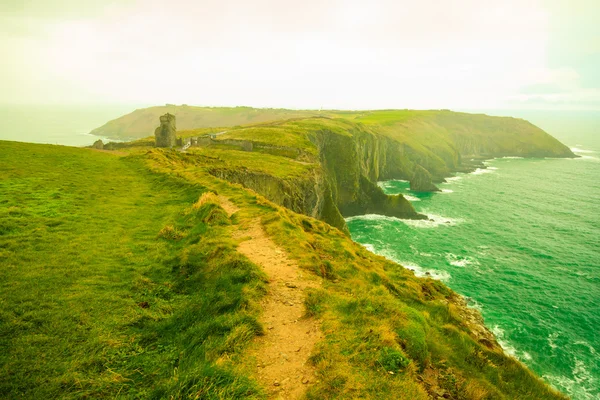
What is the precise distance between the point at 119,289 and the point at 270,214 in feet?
33.9

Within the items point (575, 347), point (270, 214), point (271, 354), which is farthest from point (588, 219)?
point (271, 354)

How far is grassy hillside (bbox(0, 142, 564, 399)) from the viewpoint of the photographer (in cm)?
696

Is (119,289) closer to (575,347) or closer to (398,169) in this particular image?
(575,347)

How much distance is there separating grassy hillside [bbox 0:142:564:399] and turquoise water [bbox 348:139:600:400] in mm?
17699

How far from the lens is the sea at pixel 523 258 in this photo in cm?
2877

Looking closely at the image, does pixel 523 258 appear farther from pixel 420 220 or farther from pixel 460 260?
pixel 420 220

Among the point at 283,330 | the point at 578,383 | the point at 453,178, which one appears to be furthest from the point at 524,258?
the point at 453,178

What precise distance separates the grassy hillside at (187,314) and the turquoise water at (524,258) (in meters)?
17.7

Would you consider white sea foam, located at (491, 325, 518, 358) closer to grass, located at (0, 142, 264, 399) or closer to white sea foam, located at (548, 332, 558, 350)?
white sea foam, located at (548, 332, 558, 350)

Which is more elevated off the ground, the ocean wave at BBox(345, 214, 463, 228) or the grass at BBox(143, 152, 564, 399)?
the grass at BBox(143, 152, 564, 399)

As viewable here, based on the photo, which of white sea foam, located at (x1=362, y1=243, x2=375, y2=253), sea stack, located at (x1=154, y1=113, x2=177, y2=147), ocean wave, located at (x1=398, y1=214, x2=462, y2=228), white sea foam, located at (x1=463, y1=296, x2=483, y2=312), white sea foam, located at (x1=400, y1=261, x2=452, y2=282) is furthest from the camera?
ocean wave, located at (x1=398, y1=214, x2=462, y2=228)

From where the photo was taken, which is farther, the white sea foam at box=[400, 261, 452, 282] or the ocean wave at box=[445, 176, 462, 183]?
the ocean wave at box=[445, 176, 462, 183]

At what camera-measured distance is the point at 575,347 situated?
2895 centimetres

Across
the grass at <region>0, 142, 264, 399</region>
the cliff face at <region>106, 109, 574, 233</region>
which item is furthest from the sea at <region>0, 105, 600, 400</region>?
the grass at <region>0, 142, 264, 399</region>
